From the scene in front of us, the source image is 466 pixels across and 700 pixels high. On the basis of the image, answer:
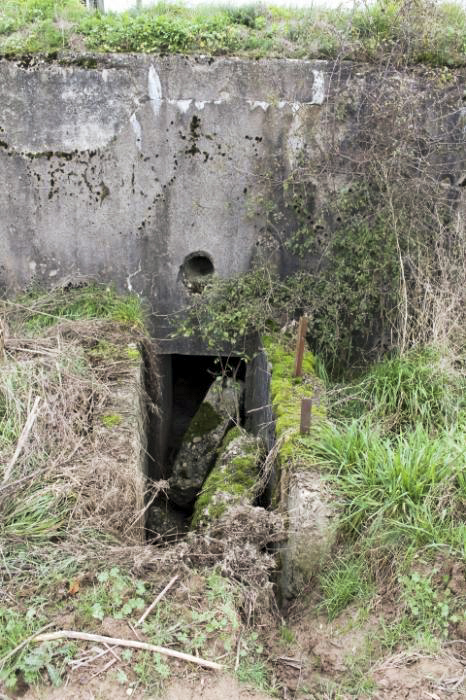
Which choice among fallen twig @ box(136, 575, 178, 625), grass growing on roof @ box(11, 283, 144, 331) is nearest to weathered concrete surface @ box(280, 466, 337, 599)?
fallen twig @ box(136, 575, 178, 625)

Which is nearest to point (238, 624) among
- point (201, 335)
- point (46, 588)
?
point (46, 588)

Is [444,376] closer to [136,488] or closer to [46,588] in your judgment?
[136,488]

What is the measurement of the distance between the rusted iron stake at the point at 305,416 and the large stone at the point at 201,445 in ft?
5.32

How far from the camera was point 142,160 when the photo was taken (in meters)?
4.68

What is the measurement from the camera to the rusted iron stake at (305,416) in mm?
3227

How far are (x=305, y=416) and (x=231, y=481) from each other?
821mm

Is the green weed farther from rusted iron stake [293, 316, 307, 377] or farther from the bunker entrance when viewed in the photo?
the bunker entrance

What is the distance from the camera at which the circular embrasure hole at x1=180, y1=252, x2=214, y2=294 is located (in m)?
5.04

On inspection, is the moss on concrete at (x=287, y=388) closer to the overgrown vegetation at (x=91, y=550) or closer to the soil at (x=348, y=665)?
the overgrown vegetation at (x=91, y=550)

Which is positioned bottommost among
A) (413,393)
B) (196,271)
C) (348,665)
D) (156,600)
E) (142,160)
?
(348,665)

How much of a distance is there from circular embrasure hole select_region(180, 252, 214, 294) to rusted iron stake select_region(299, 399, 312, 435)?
2049 millimetres

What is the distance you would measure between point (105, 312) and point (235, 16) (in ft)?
8.80

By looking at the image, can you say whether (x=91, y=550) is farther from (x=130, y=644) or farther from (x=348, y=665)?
(x=348, y=665)

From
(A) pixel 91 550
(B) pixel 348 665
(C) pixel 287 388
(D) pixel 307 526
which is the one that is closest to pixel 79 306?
(C) pixel 287 388
